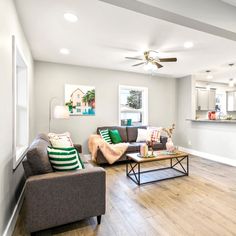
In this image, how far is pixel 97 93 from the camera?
483cm

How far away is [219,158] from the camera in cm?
450

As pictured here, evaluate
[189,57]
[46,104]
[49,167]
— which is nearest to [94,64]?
[46,104]

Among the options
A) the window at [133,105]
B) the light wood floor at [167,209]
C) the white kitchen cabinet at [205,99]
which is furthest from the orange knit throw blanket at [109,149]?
the white kitchen cabinet at [205,99]

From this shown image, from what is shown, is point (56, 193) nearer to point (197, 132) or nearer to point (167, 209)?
point (167, 209)

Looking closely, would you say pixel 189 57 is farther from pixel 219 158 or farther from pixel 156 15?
pixel 219 158

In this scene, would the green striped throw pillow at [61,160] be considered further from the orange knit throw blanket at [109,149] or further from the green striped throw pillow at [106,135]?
the green striped throw pillow at [106,135]

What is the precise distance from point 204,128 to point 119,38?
369 cm

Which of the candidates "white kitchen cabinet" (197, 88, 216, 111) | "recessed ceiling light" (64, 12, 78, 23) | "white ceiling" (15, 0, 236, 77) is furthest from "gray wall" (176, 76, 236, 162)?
"recessed ceiling light" (64, 12, 78, 23)

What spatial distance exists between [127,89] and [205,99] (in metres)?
3.21

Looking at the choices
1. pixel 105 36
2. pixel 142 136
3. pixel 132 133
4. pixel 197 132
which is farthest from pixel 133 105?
pixel 105 36

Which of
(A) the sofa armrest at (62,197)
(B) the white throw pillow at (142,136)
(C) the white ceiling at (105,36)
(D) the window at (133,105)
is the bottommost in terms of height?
(A) the sofa armrest at (62,197)

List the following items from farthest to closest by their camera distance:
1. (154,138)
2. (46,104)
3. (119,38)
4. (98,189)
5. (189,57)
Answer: (154,138)
(46,104)
(189,57)
(119,38)
(98,189)

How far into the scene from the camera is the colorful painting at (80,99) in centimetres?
450

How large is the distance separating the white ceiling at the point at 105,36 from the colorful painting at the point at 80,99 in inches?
27.0
